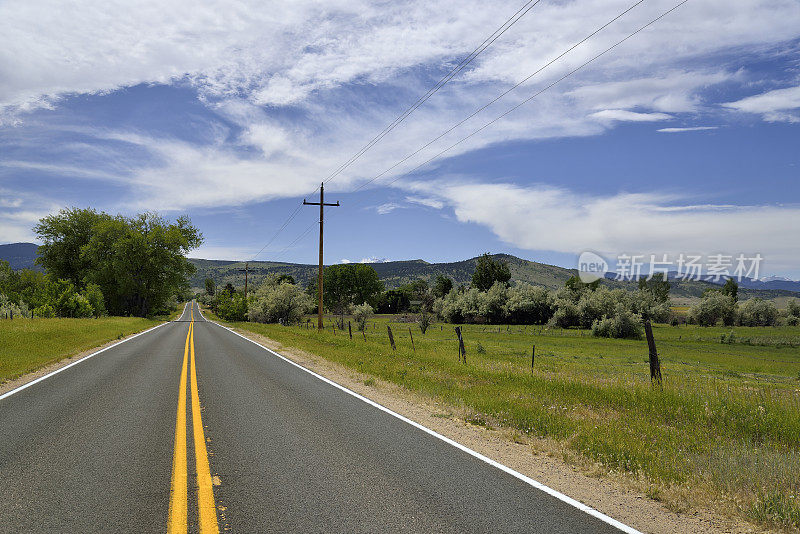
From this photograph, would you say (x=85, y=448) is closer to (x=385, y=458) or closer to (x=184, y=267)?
(x=385, y=458)

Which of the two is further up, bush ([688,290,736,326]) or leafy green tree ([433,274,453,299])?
leafy green tree ([433,274,453,299])

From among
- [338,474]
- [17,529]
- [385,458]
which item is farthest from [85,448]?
[385,458]

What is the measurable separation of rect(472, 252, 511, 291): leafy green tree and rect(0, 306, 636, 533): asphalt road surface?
4803 inches

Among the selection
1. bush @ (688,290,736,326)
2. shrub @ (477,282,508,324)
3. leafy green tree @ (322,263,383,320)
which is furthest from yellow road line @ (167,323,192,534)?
leafy green tree @ (322,263,383,320)

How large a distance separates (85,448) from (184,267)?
74.7 m

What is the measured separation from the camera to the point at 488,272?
13025 cm

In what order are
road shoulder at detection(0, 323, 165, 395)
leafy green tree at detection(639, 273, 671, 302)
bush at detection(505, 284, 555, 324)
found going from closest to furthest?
road shoulder at detection(0, 323, 165, 395)
bush at detection(505, 284, 555, 324)
leafy green tree at detection(639, 273, 671, 302)

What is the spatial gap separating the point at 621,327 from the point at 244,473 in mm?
69480

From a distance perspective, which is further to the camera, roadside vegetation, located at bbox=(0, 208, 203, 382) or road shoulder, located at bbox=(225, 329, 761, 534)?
roadside vegetation, located at bbox=(0, 208, 203, 382)

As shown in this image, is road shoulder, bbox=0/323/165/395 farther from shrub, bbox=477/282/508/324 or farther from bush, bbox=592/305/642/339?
shrub, bbox=477/282/508/324

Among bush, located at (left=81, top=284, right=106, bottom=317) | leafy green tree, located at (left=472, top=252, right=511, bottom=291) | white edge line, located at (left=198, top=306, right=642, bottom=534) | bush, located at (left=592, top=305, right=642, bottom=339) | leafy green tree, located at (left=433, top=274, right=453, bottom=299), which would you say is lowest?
bush, located at (left=592, top=305, right=642, bottom=339)

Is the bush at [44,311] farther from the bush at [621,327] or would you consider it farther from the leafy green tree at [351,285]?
the leafy green tree at [351,285]

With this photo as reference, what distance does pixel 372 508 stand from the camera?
4.65m

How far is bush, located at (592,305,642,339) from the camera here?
2584 inches
